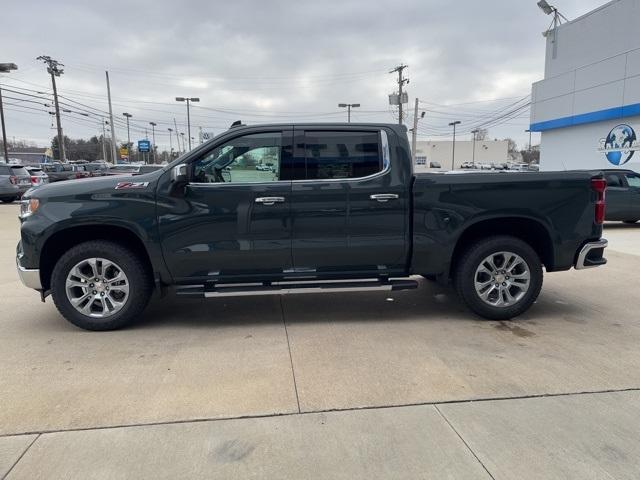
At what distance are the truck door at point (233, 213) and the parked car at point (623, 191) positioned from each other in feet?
35.4

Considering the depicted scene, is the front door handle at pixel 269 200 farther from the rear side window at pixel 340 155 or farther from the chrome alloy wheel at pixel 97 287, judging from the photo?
the chrome alloy wheel at pixel 97 287

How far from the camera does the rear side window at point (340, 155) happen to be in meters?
5.01

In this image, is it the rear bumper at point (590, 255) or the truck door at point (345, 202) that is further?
the rear bumper at point (590, 255)

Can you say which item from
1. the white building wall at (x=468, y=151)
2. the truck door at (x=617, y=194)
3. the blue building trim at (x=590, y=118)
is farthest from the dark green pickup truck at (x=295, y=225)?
the white building wall at (x=468, y=151)

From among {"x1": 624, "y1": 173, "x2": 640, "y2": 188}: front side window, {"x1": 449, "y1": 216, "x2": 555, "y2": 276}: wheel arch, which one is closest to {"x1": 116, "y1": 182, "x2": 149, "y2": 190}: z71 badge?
{"x1": 449, "y1": 216, "x2": 555, "y2": 276}: wheel arch

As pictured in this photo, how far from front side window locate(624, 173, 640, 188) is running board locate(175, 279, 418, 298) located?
10.3m

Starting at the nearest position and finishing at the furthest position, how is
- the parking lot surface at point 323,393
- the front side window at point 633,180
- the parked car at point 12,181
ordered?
the parking lot surface at point 323,393 → the front side window at point 633,180 → the parked car at point 12,181

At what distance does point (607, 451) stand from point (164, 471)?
8.19 ft

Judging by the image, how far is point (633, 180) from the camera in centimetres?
1262

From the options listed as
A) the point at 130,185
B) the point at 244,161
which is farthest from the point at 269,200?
the point at 130,185

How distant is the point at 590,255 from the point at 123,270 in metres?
4.79

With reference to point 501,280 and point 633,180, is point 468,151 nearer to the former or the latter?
point 633,180

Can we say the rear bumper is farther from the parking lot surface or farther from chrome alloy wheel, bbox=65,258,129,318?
chrome alloy wheel, bbox=65,258,129,318

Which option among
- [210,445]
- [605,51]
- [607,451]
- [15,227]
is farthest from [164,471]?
[605,51]
